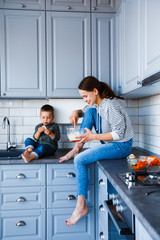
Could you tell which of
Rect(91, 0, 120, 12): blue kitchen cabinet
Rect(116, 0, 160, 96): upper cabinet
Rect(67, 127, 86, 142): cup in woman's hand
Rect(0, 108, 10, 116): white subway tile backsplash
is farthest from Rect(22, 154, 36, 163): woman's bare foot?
Rect(91, 0, 120, 12): blue kitchen cabinet

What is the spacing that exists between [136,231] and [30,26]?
1961 mm

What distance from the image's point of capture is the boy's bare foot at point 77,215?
1.75m

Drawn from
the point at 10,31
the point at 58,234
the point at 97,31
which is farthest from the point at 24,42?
the point at 58,234

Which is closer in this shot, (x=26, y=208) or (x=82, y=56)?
(x=26, y=208)

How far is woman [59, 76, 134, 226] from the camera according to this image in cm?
166

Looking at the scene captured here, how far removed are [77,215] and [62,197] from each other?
0.75 ft

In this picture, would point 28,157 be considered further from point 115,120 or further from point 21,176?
point 115,120

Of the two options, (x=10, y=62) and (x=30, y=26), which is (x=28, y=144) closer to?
(x=10, y=62)

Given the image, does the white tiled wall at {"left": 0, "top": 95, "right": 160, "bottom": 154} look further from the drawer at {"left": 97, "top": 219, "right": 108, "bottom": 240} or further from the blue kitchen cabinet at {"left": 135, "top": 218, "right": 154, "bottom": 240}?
the blue kitchen cabinet at {"left": 135, "top": 218, "right": 154, "bottom": 240}

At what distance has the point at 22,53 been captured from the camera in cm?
213

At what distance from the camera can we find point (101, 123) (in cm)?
184

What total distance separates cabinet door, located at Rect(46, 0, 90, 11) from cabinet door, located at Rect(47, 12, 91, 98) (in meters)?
0.05

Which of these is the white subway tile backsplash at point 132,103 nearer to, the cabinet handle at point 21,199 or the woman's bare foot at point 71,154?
the woman's bare foot at point 71,154

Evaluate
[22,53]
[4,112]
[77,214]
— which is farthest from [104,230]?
[22,53]
